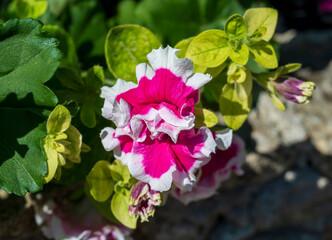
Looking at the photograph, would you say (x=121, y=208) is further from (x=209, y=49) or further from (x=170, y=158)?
(x=209, y=49)

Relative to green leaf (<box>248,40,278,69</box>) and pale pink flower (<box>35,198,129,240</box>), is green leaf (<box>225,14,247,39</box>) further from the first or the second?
pale pink flower (<box>35,198,129,240</box>)

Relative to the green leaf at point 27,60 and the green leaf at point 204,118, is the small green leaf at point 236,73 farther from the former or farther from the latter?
the green leaf at point 27,60

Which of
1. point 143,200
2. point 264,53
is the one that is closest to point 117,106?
point 143,200

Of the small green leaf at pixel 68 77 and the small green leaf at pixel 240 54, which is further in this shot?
the small green leaf at pixel 68 77

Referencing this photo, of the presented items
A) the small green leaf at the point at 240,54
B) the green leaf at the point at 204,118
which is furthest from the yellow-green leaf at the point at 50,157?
the small green leaf at the point at 240,54

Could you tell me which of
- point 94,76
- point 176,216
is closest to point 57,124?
point 94,76

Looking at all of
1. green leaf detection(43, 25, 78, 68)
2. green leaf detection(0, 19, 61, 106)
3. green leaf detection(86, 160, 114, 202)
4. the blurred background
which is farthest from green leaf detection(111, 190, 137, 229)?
the blurred background
